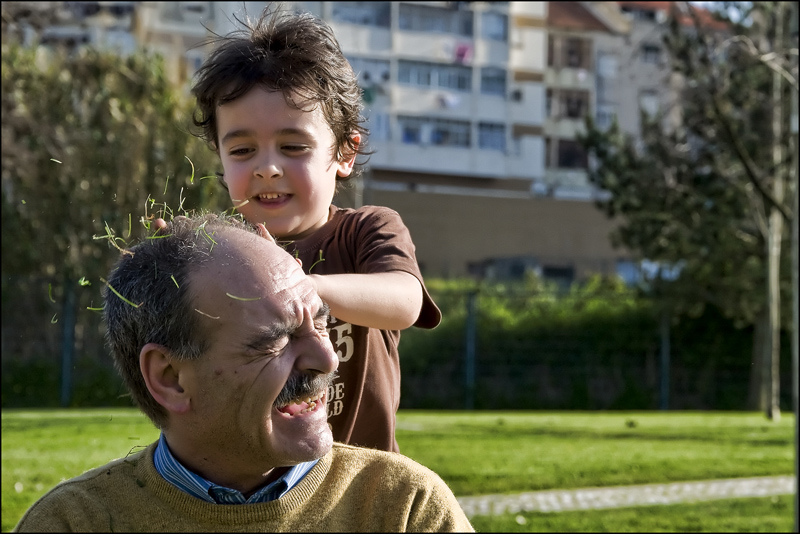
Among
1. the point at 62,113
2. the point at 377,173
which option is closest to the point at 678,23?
the point at 62,113

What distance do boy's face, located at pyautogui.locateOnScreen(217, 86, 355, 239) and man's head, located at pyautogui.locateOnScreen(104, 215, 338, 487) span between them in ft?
1.99

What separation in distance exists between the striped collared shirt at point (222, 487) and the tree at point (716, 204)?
15.0 m

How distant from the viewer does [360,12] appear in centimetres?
785

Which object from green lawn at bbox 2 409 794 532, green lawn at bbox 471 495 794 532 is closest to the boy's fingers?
green lawn at bbox 2 409 794 532

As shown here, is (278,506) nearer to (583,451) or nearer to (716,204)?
(583,451)

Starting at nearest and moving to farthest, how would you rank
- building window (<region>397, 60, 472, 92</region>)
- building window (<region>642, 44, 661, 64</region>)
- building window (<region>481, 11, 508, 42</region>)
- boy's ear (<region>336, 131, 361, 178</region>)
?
boy's ear (<region>336, 131, 361, 178</region>)
building window (<region>642, 44, 661, 64</region>)
building window (<region>481, 11, 508, 42</region>)
building window (<region>397, 60, 472, 92</region>)

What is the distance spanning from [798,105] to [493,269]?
97.4 feet

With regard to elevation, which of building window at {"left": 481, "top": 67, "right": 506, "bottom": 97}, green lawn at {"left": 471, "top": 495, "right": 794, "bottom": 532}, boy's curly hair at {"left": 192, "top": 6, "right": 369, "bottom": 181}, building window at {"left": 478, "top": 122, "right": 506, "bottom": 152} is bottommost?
green lawn at {"left": 471, "top": 495, "right": 794, "bottom": 532}

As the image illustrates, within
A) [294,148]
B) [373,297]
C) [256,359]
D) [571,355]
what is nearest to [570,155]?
[571,355]

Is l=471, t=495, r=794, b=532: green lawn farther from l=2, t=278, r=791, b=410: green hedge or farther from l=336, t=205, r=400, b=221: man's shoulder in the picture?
l=2, t=278, r=791, b=410: green hedge

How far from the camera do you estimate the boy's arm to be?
2135mm

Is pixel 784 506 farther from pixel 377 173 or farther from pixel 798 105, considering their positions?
pixel 377 173

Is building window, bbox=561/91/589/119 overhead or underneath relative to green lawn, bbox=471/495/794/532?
overhead

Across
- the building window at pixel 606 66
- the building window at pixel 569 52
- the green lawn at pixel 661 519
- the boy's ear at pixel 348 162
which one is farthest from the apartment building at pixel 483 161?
the boy's ear at pixel 348 162
